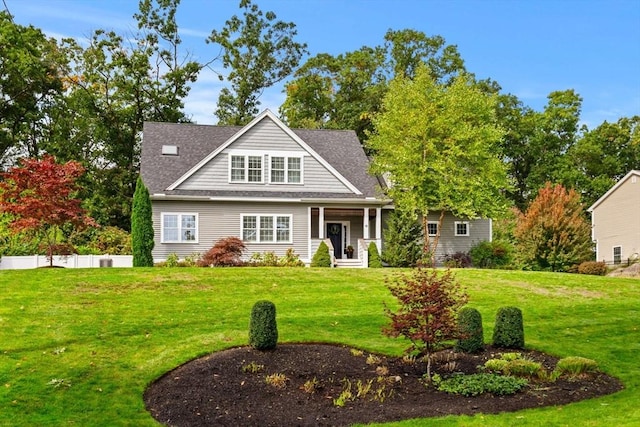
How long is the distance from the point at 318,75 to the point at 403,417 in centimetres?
3909

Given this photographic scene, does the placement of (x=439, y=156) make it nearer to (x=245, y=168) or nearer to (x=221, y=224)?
(x=245, y=168)

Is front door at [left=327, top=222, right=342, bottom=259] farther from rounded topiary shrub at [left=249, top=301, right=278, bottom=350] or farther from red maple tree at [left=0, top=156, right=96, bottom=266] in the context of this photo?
rounded topiary shrub at [left=249, top=301, right=278, bottom=350]

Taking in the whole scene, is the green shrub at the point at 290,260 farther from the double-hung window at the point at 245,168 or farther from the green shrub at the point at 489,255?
the green shrub at the point at 489,255

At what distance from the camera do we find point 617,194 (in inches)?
1538

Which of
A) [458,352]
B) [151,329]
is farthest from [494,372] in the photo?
[151,329]

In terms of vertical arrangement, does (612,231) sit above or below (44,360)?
above

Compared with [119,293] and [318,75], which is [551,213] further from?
[119,293]

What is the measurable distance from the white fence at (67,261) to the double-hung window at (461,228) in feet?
48.8

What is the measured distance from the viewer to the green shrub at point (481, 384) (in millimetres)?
9484

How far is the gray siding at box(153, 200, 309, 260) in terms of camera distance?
25.7m

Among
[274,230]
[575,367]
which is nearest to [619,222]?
[274,230]

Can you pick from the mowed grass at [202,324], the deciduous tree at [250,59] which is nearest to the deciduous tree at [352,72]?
the deciduous tree at [250,59]

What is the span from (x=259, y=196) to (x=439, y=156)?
784 centimetres

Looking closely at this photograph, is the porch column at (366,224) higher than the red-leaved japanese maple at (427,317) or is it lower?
higher
